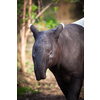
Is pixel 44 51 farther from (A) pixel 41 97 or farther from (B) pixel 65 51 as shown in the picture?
(A) pixel 41 97

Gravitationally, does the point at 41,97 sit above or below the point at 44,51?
below

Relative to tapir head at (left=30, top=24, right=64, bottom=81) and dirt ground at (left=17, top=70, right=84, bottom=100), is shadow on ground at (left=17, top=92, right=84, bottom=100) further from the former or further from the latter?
tapir head at (left=30, top=24, right=64, bottom=81)

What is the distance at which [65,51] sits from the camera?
2.85 m

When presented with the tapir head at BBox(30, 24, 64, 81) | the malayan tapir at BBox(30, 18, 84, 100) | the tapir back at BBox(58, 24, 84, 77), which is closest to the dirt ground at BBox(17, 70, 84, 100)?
the malayan tapir at BBox(30, 18, 84, 100)

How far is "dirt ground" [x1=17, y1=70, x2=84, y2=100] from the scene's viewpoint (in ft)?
14.1

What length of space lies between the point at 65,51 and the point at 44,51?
0.55 m

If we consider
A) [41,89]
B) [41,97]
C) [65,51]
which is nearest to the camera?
[65,51]

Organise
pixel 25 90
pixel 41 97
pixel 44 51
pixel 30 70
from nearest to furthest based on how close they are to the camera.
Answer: pixel 44 51 < pixel 41 97 < pixel 25 90 < pixel 30 70

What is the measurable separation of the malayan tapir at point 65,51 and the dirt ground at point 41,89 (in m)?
1.30

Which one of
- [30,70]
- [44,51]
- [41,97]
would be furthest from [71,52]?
[30,70]

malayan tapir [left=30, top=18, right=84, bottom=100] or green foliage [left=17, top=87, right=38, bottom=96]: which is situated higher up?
malayan tapir [left=30, top=18, right=84, bottom=100]

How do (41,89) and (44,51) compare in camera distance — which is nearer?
(44,51)

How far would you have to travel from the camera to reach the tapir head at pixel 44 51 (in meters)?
2.34
